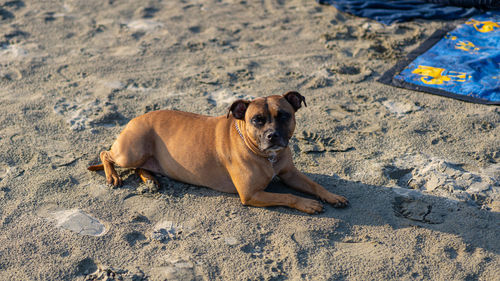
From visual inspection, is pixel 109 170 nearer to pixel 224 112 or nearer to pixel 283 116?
pixel 224 112

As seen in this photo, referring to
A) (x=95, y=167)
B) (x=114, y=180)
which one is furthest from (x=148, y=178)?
(x=95, y=167)

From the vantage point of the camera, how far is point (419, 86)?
19.9ft

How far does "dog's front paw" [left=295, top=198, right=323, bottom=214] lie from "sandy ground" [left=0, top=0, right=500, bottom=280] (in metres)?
0.08

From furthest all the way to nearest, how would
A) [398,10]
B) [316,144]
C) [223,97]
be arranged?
[398,10] → [223,97] → [316,144]

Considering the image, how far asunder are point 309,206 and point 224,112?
6.33ft

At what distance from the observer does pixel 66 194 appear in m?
4.48

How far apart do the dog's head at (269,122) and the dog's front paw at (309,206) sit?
1.69 feet

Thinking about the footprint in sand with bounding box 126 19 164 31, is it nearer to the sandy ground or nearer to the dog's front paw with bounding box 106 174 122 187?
the sandy ground

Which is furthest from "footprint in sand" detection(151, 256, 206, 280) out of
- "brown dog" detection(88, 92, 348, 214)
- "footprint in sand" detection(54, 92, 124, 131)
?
"footprint in sand" detection(54, 92, 124, 131)

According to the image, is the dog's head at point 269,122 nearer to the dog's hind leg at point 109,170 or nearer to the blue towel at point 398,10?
the dog's hind leg at point 109,170

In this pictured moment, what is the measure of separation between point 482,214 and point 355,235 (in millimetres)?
1048

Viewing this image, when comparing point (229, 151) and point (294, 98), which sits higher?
point (294, 98)

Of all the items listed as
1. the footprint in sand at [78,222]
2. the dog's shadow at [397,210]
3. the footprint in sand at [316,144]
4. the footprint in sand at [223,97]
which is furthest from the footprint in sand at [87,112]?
the footprint in sand at [316,144]

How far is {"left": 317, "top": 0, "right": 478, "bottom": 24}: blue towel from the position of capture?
777cm
